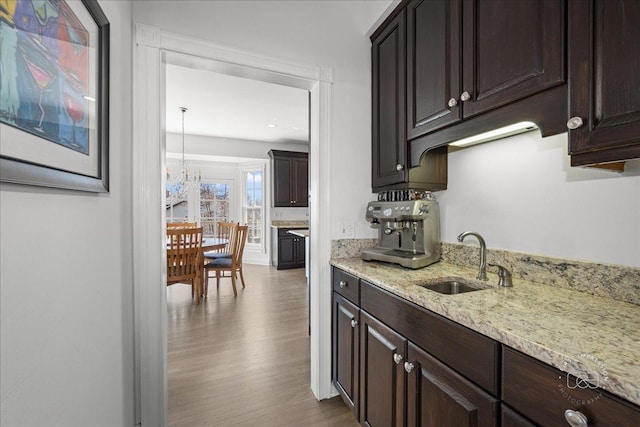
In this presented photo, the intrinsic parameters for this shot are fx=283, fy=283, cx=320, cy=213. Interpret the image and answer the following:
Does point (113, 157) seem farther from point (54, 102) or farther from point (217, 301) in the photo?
point (217, 301)

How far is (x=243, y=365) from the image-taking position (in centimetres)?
231

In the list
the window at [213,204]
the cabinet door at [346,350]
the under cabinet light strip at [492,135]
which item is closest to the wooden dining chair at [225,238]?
the window at [213,204]

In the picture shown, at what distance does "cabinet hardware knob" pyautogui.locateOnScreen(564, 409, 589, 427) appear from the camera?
615 millimetres

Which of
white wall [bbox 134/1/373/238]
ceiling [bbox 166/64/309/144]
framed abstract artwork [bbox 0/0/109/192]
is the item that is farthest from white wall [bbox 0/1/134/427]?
ceiling [bbox 166/64/309/144]

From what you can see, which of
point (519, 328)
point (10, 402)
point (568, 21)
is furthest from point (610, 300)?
point (10, 402)

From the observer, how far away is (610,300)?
1062 millimetres

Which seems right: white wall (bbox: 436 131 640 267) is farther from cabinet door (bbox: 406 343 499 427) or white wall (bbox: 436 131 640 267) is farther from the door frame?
the door frame

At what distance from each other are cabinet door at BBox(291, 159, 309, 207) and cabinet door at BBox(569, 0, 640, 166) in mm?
5520

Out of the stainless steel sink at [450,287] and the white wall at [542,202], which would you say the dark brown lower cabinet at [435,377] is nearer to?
the stainless steel sink at [450,287]

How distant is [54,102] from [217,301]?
141 inches

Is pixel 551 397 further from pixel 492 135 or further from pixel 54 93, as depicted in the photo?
pixel 54 93

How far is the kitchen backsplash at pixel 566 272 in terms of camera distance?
1044mm

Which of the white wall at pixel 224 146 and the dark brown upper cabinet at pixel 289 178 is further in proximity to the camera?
the dark brown upper cabinet at pixel 289 178

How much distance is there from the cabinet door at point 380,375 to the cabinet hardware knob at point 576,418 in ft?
2.03
